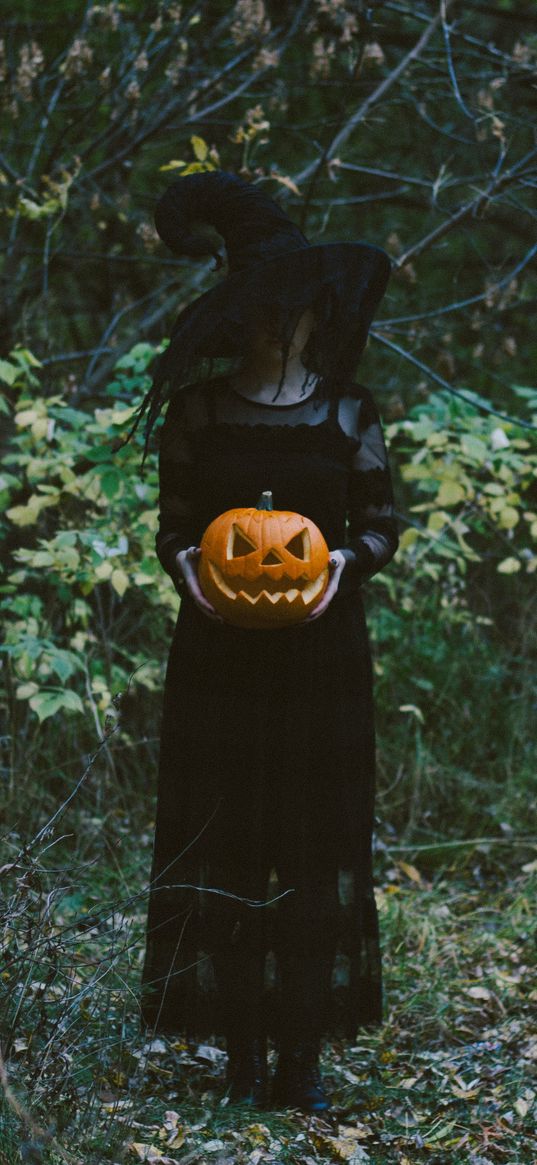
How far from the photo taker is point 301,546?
290 cm

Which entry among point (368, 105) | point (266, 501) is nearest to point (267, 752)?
point (266, 501)

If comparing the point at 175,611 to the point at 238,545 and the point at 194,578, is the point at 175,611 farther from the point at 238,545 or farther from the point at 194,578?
the point at 238,545

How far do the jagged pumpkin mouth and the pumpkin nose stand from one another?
0.04 metres

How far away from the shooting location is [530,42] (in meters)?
5.73

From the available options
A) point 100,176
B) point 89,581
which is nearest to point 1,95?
point 100,176

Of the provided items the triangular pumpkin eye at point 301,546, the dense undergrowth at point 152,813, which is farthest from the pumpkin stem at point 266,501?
the dense undergrowth at point 152,813

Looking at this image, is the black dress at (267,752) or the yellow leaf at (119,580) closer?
the black dress at (267,752)

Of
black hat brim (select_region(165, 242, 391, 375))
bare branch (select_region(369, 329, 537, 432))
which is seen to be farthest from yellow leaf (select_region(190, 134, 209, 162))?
black hat brim (select_region(165, 242, 391, 375))

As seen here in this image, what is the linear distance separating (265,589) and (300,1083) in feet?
4.36

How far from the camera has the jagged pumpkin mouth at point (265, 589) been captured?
2854 mm

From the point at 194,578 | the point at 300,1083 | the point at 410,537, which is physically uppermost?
the point at 410,537

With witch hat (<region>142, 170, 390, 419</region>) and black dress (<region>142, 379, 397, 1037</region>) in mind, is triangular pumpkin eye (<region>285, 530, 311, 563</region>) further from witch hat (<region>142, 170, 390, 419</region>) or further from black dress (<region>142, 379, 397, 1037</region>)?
witch hat (<region>142, 170, 390, 419</region>)

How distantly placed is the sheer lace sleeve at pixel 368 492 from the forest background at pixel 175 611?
86 centimetres

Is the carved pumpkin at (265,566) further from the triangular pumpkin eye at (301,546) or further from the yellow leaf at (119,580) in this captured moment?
the yellow leaf at (119,580)
